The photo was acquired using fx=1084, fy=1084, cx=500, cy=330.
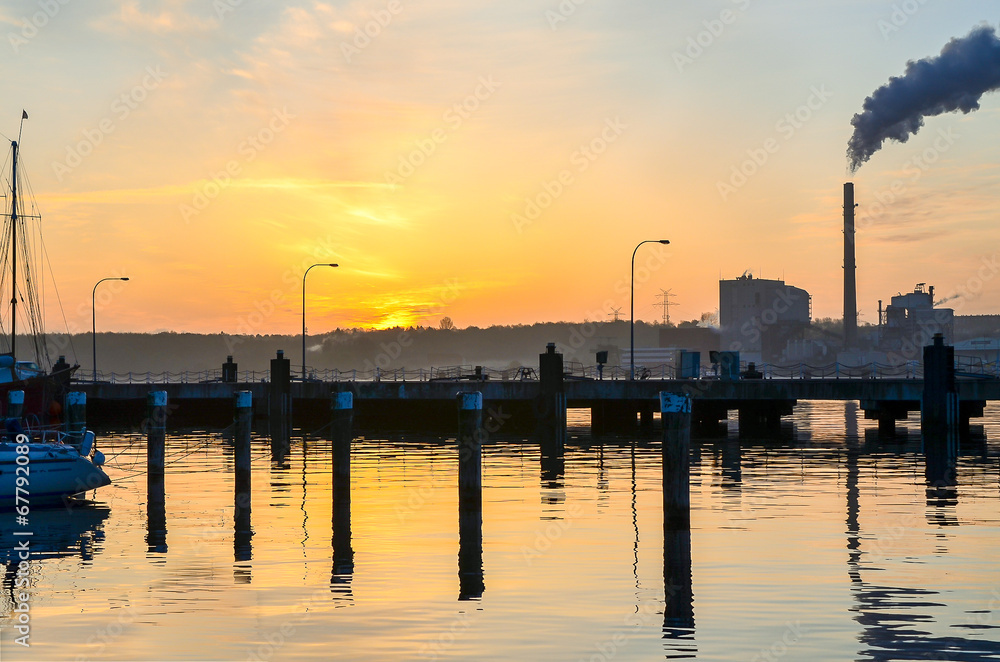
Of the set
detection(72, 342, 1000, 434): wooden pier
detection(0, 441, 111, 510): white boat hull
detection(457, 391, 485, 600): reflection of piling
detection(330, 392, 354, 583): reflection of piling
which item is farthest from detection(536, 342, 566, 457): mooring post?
detection(457, 391, 485, 600): reflection of piling

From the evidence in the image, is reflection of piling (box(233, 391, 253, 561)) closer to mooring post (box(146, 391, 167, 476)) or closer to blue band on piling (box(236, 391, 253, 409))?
blue band on piling (box(236, 391, 253, 409))

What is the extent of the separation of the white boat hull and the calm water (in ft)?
2.47

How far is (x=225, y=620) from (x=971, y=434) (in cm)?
5756

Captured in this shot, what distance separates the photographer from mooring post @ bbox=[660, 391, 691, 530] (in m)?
21.9

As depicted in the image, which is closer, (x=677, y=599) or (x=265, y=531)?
(x=677, y=599)

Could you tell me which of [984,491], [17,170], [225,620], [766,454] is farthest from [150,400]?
[17,170]

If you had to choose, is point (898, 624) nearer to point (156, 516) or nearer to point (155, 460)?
point (156, 516)

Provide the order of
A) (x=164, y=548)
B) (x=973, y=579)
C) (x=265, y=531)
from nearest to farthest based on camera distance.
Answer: (x=973, y=579), (x=164, y=548), (x=265, y=531)

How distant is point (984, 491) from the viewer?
3456 cm

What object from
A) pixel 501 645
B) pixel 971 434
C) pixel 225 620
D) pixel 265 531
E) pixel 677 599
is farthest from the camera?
pixel 971 434

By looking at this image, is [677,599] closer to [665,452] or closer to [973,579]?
[665,452]

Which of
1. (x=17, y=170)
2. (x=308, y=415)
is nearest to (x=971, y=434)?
(x=308, y=415)

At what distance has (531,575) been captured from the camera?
20844mm

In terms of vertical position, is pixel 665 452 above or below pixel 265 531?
above
